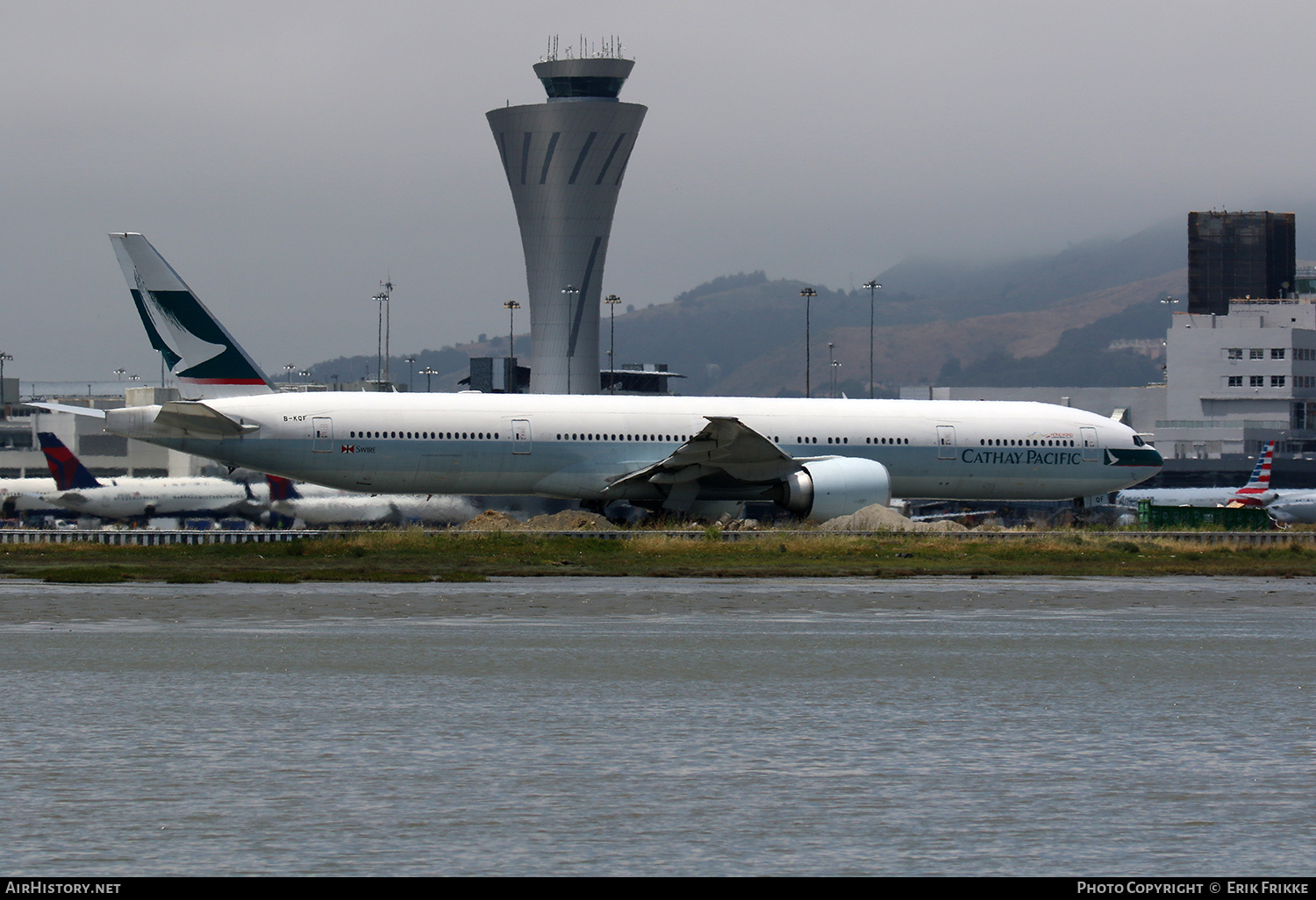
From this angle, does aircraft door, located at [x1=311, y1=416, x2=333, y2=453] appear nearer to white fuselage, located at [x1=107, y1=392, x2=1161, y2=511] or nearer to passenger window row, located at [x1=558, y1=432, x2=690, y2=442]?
white fuselage, located at [x1=107, y1=392, x2=1161, y2=511]

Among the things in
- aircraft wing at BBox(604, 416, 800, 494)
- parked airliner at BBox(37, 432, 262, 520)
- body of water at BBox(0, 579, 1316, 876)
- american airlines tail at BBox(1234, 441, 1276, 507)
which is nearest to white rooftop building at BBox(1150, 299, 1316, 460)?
american airlines tail at BBox(1234, 441, 1276, 507)

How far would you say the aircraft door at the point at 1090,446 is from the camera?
49312 mm

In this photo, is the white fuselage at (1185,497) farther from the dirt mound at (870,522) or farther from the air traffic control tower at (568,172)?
the air traffic control tower at (568,172)

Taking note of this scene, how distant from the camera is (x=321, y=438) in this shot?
138 feet

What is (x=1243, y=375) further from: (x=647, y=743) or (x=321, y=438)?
(x=647, y=743)

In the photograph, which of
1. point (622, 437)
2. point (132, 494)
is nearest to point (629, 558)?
point (622, 437)

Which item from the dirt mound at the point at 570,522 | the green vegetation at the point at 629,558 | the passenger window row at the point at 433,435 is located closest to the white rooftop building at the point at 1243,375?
the green vegetation at the point at 629,558

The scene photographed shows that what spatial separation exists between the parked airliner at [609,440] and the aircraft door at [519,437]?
5 centimetres

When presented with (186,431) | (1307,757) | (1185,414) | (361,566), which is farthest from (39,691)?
(1185,414)

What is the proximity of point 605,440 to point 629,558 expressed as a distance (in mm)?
7669

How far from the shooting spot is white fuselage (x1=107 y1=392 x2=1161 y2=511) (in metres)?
42.1

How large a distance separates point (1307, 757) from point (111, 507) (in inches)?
1928

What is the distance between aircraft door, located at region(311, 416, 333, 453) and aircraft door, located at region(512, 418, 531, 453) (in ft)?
16.4

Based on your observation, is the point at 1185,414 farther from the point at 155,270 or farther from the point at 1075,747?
the point at 1075,747
